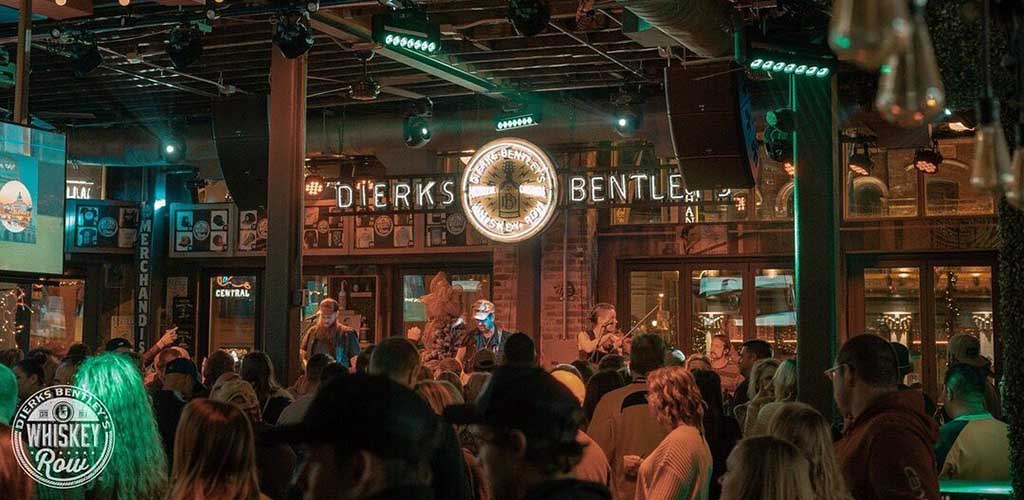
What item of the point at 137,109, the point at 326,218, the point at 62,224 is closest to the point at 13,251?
the point at 62,224

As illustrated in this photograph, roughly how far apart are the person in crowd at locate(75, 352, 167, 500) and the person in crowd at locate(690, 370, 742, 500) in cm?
287

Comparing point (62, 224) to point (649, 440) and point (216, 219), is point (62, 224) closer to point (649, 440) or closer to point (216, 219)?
point (649, 440)

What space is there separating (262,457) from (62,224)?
2.45 metres

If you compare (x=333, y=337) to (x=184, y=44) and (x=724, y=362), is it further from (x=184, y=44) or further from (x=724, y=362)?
(x=724, y=362)

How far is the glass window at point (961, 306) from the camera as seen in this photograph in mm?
12047

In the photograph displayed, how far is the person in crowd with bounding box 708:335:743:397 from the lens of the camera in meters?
11.2

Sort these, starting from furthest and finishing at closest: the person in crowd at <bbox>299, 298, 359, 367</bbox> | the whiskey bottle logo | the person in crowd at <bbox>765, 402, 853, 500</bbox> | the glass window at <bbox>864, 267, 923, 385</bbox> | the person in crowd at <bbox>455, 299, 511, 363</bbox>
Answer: the glass window at <bbox>864, 267, 923, 385</bbox>
the person in crowd at <bbox>455, 299, 511, 363</bbox>
the person in crowd at <bbox>299, 298, 359, 367</bbox>
the whiskey bottle logo
the person in crowd at <bbox>765, 402, 853, 500</bbox>

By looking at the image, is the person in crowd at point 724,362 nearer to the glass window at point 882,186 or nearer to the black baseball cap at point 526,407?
the glass window at point 882,186

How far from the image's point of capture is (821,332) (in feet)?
24.2

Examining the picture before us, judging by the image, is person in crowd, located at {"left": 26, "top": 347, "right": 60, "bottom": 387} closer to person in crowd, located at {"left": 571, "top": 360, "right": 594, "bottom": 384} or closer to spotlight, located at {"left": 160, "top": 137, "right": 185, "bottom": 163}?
person in crowd, located at {"left": 571, "top": 360, "right": 594, "bottom": 384}

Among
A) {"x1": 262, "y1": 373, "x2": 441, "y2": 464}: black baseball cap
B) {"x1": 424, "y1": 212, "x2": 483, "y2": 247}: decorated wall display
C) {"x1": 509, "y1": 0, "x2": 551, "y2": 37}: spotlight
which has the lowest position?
{"x1": 262, "y1": 373, "x2": 441, "y2": 464}: black baseball cap

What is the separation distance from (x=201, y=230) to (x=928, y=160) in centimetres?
941

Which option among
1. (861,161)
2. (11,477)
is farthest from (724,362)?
(11,477)

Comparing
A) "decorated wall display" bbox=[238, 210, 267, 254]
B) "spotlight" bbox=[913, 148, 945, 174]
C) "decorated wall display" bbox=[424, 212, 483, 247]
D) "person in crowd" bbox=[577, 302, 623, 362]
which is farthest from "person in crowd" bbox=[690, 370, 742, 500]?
"decorated wall display" bbox=[238, 210, 267, 254]
